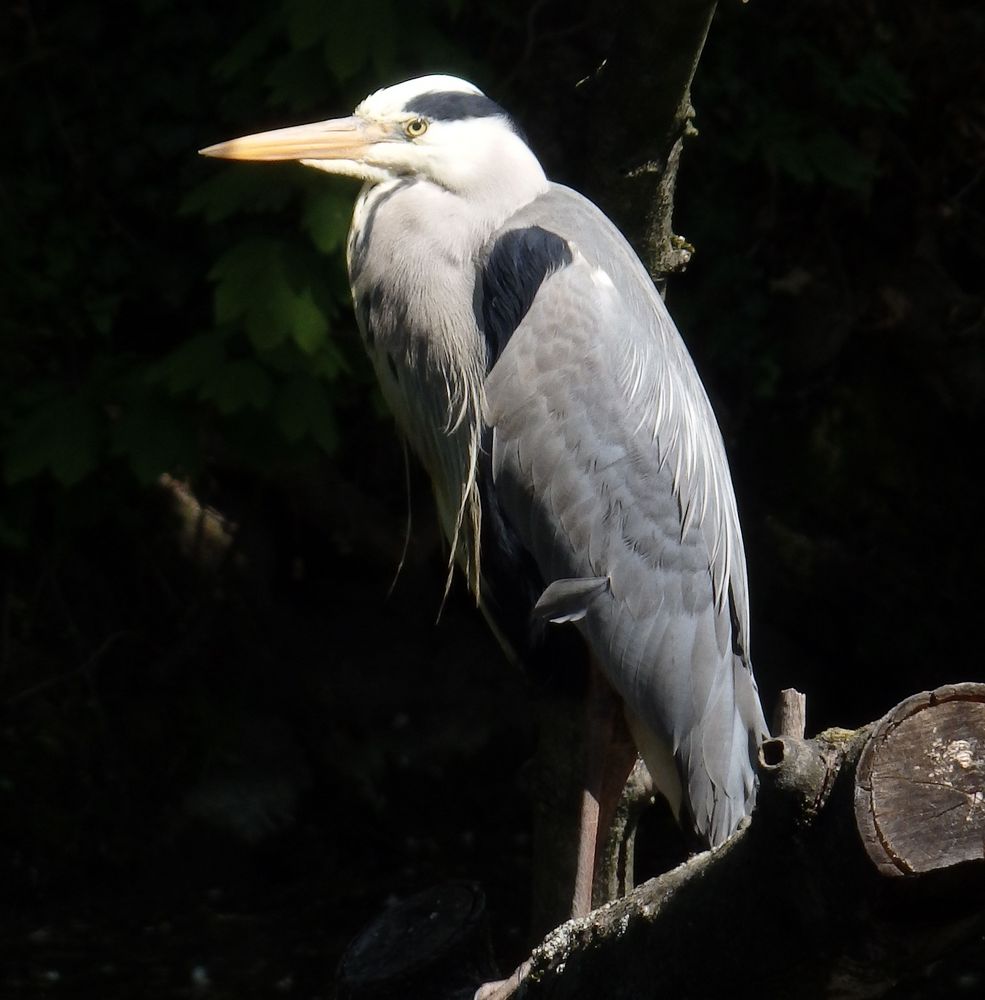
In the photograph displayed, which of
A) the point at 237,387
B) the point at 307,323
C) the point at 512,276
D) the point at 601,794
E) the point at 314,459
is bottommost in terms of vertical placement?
the point at 601,794

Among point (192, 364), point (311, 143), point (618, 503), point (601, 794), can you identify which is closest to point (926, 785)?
point (618, 503)

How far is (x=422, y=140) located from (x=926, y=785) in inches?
73.8

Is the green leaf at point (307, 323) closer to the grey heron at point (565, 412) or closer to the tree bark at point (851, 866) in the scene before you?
the grey heron at point (565, 412)

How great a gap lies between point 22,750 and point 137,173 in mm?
1839

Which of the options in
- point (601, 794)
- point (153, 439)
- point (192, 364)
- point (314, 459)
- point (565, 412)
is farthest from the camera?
point (314, 459)

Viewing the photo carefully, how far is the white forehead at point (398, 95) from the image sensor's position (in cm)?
271

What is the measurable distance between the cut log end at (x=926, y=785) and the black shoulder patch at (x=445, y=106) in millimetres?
1808

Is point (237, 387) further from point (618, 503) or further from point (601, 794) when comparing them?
point (601, 794)

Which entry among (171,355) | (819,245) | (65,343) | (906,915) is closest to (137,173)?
(65,343)

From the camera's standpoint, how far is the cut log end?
3.86 ft

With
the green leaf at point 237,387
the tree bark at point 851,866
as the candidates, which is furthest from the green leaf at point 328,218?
the tree bark at point 851,866

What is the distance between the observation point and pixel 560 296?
2.65m

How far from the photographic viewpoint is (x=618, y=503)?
2662mm

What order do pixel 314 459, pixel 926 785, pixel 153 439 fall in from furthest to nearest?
pixel 314 459 → pixel 153 439 → pixel 926 785
